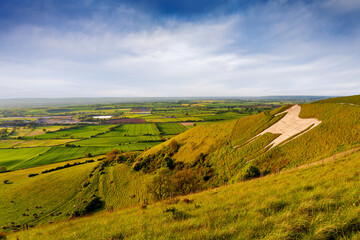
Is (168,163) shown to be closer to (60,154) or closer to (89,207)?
(89,207)

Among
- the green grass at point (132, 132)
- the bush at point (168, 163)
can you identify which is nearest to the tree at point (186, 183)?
the bush at point (168, 163)

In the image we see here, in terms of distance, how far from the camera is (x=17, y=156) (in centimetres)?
9469

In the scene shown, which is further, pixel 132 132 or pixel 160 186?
pixel 132 132

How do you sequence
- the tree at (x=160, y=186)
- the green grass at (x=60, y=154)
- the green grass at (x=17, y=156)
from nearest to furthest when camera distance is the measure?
the tree at (x=160, y=186) < the green grass at (x=17, y=156) < the green grass at (x=60, y=154)

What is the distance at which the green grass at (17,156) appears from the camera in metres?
82.8

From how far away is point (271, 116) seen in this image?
47344 mm

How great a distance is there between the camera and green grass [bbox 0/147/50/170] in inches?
3258

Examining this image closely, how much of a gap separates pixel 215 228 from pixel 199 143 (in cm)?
4446

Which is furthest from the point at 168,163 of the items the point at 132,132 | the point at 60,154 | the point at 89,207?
the point at 132,132

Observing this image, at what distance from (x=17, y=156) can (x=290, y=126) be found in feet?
487

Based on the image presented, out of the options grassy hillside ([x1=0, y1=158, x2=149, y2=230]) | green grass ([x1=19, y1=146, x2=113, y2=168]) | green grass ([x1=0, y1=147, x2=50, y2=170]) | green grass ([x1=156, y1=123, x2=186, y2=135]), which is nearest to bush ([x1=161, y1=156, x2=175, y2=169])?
grassy hillside ([x1=0, y1=158, x2=149, y2=230])

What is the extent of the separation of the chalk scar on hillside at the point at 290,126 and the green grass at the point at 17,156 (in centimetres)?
12203

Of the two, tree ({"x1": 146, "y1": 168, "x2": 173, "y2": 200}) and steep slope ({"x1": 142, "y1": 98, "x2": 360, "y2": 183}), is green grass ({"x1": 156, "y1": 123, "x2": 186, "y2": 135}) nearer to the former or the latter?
steep slope ({"x1": 142, "y1": 98, "x2": 360, "y2": 183})

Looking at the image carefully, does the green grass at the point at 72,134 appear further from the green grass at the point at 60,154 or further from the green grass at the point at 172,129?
the green grass at the point at 172,129
